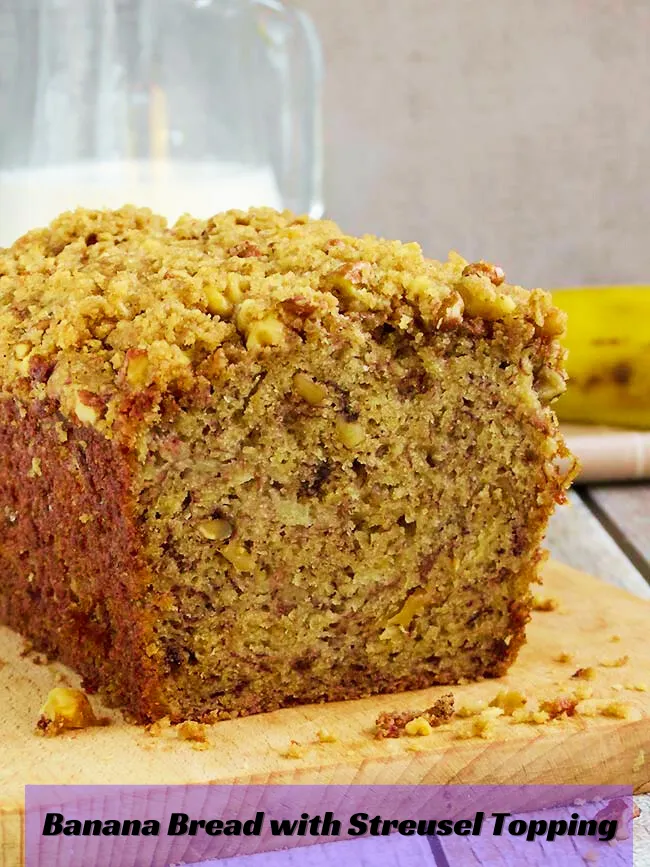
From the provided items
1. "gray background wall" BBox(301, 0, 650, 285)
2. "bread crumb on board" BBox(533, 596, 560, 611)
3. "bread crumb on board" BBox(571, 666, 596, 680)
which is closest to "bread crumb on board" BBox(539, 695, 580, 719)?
"bread crumb on board" BBox(571, 666, 596, 680)

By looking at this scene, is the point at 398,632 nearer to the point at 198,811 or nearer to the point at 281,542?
the point at 281,542

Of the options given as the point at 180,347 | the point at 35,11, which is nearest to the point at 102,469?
the point at 180,347

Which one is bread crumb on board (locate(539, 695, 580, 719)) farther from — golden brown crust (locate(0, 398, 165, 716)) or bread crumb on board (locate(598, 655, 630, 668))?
golden brown crust (locate(0, 398, 165, 716))

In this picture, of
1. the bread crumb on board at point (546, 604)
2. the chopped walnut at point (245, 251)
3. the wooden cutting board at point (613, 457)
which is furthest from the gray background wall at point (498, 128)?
the chopped walnut at point (245, 251)

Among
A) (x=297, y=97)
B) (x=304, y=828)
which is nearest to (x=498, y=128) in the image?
(x=297, y=97)

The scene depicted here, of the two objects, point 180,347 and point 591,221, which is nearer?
point 180,347

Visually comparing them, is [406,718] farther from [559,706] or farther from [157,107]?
[157,107]
